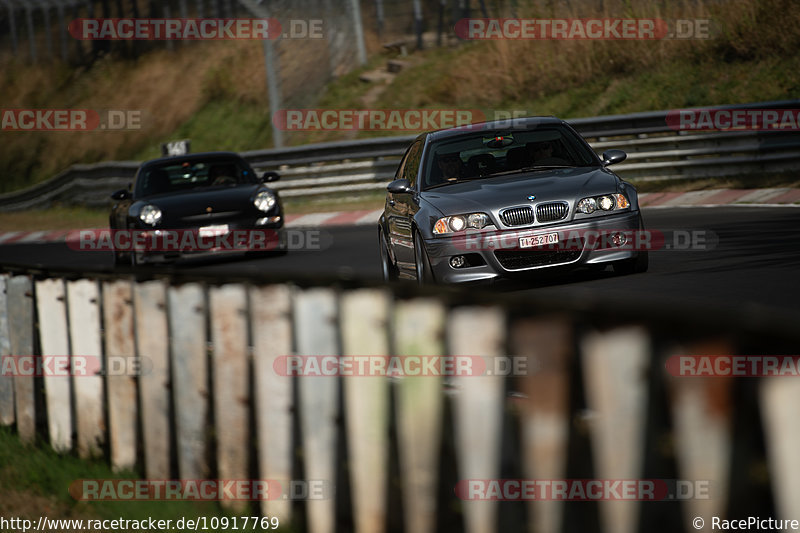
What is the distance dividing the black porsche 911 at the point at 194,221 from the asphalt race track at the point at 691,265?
0.36m

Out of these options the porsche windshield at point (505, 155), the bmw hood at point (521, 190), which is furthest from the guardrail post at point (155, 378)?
the porsche windshield at point (505, 155)

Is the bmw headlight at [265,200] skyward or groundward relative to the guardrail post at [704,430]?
groundward

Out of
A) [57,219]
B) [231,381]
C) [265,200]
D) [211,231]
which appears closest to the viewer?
[231,381]

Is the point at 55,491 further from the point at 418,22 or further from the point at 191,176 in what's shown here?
the point at 418,22

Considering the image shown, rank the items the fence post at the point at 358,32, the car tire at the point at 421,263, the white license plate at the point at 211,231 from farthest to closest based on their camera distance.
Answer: the fence post at the point at 358,32 → the white license plate at the point at 211,231 → the car tire at the point at 421,263

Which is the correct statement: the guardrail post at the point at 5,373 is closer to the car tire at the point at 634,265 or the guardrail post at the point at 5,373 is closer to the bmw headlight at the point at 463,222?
the bmw headlight at the point at 463,222

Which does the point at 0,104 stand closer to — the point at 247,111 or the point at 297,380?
the point at 247,111

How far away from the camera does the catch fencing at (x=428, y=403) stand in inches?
120

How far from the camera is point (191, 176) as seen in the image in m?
17.3

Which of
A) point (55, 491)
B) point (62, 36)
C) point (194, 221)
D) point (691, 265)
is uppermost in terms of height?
point (62, 36)

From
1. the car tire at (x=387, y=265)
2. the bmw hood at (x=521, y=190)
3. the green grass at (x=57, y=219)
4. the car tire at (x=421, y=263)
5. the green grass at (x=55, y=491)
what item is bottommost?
the green grass at (x=57, y=219)

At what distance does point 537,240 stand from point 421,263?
1.04m

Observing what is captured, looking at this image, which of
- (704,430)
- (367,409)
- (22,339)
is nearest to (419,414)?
(367,409)

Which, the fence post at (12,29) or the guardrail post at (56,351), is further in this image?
the fence post at (12,29)
